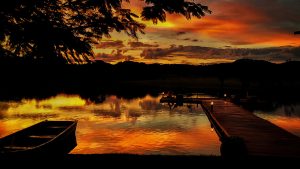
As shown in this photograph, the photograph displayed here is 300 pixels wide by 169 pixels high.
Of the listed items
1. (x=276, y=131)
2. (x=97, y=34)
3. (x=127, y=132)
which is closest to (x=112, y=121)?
(x=127, y=132)

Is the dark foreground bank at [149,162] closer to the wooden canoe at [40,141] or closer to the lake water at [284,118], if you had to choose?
the wooden canoe at [40,141]

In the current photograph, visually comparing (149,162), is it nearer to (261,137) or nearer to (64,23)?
(64,23)

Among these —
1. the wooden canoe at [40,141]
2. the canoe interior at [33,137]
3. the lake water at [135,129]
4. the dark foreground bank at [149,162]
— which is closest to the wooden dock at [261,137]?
the dark foreground bank at [149,162]

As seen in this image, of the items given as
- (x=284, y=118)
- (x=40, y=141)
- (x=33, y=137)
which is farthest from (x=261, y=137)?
(x=284, y=118)

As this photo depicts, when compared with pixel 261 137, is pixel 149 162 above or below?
above

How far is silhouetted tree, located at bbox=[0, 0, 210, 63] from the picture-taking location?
23.9 feet

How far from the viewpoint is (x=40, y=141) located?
18406 mm

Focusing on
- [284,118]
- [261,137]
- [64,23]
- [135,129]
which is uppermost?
[64,23]

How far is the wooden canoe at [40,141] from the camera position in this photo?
47.7 feet

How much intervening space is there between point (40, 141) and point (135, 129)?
47.7 ft

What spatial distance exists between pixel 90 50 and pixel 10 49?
5.67 feet

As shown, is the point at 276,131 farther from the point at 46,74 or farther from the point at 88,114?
the point at 88,114

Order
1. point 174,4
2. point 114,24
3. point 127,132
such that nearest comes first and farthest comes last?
1. point 174,4
2. point 114,24
3. point 127,132

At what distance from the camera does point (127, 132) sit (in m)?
30.8
